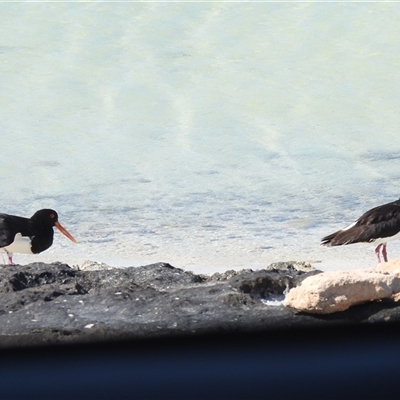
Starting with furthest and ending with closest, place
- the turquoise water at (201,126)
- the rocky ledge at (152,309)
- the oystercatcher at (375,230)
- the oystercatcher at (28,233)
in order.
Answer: the turquoise water at (201,126) → the oystercatcher at (28,233) → the oystercatcher at (375,230) → the rocky ledge at (152,309)

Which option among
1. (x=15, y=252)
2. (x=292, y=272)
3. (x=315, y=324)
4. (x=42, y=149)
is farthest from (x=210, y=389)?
(x=42, y=149)

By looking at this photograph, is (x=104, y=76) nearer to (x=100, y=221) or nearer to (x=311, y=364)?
(x=100, y=221)

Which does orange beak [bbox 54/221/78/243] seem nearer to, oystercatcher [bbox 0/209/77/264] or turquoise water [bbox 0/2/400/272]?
oystercatcher [bbox 0/209/77/264]

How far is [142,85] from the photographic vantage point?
11727mm

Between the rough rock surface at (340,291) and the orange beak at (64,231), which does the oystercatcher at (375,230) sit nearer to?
the orange beak at (64,231)

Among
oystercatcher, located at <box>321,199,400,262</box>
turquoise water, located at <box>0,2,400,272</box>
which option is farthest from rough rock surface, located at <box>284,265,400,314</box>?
turquoise water, located at <box>0,2,400,272</box>

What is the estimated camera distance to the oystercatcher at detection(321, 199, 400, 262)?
22.2 ft

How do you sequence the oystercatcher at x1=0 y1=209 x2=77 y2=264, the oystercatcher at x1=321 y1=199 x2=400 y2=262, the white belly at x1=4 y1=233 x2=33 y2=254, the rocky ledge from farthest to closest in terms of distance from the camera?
1. the white belly at x1=4 y1=233 x2=33 y2=254
2. the oystercatcher at x1=0 y1=209 x2=77 y2=264
3. the oystercatcher at x1=321 y1=199 x2=400 y2=262
4. the rocky ledge

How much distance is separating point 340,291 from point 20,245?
3511mm

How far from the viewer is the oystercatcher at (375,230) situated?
676 cm

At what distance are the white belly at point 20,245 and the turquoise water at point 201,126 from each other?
1.10 feet

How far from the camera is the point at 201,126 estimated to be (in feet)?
35.2

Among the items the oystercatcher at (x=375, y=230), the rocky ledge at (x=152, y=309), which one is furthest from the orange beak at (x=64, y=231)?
the rocky ledge at (x=152, y=309)

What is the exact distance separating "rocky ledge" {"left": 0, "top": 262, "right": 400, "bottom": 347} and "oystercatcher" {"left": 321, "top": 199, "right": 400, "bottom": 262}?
1.93 meters
